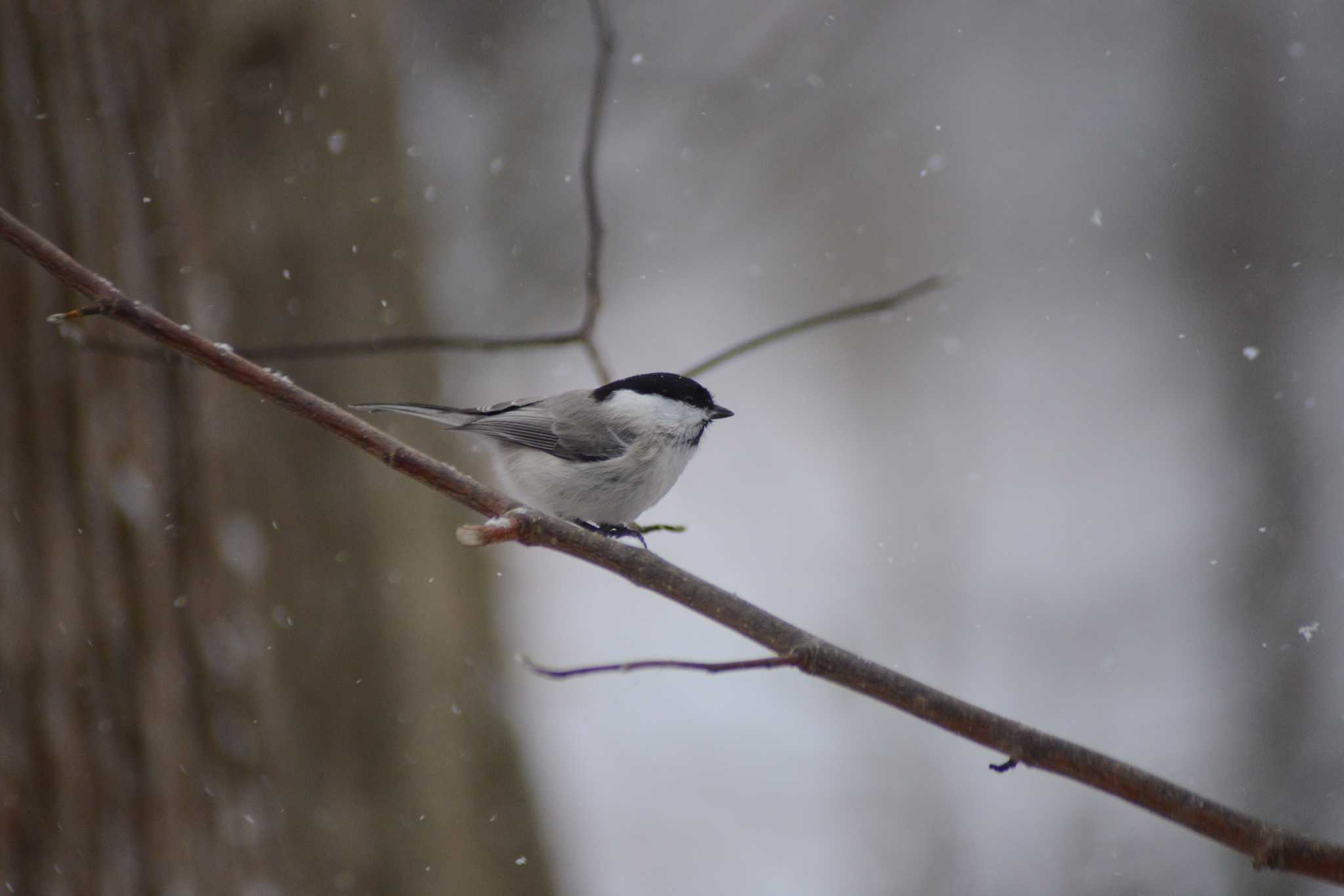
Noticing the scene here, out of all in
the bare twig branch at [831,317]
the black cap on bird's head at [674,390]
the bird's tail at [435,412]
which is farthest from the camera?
the black cap on bird's head at [674,390]

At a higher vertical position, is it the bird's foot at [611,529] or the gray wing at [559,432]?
the gray wing at [559,432]

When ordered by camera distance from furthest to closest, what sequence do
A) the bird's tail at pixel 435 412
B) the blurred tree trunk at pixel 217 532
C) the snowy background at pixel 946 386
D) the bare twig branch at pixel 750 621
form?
1. the snowy background at pixel 946 386
2. the blurred tree trunk at pixel 217 532
3. the bird's tail at pixel 435 412
4. the bare twig branch at pixel 750 621

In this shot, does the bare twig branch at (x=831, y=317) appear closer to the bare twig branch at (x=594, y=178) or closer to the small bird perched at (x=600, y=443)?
the bare twig branch at (x=594, y=178)

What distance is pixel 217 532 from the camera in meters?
1.99

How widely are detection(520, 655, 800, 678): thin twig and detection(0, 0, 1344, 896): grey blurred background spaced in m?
1.05

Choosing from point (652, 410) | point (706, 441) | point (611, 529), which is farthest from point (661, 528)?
Answer: point (706, 441)

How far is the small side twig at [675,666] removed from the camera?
3.99 ft

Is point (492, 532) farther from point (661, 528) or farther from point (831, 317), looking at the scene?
point (831, 317)

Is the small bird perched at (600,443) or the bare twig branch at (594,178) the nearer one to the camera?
the bare twig branch at (594,178)

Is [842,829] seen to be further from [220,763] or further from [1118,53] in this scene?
[1118,53]

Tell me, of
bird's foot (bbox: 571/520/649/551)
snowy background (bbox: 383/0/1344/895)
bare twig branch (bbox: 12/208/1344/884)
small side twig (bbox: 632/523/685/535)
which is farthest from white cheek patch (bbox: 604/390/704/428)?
snowy background (bbox: 383/0/1344/895)

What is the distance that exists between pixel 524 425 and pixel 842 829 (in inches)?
155

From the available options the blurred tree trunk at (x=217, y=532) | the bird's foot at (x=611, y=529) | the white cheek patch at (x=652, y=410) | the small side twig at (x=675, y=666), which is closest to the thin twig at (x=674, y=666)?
the small side twig at (x=675, y=666)

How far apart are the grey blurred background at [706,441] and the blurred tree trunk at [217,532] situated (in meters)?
0.01
